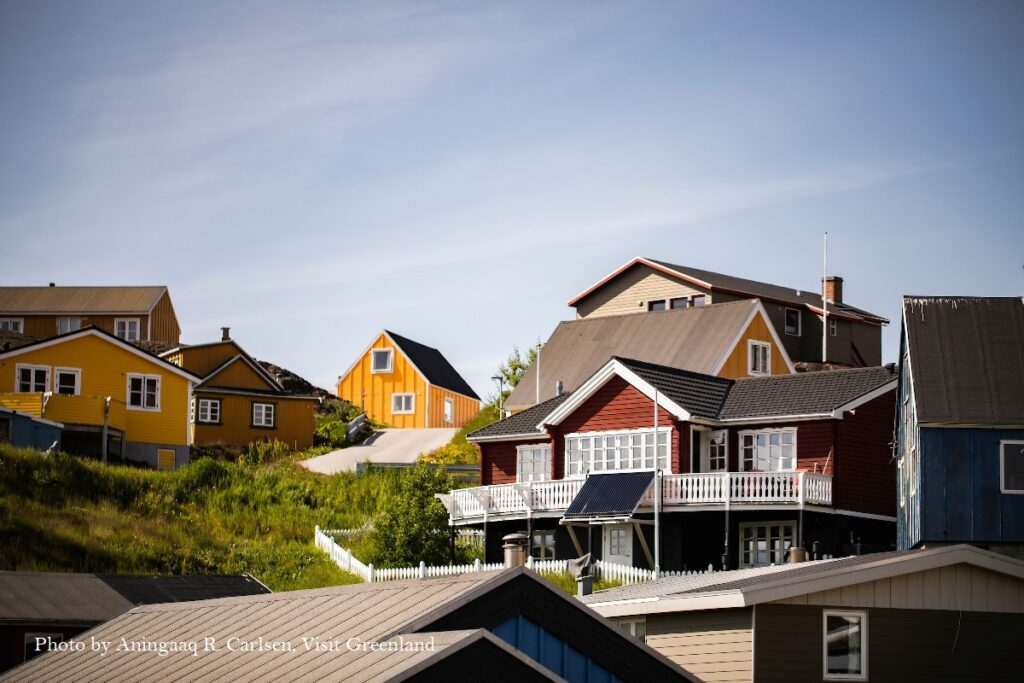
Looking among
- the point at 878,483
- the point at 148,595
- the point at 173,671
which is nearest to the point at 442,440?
the point at 878,483

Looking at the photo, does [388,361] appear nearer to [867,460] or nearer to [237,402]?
[237,402]

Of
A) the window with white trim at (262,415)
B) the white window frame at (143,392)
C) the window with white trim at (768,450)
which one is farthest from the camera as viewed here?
the window with white trim at (262,415)

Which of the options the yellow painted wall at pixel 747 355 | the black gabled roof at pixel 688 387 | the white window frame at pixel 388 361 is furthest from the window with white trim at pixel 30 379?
the white window frame at pixel 388 361

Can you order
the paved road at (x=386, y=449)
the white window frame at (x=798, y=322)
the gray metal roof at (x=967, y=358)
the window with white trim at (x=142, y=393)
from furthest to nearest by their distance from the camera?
1. the white window frame at (x=798, y=322)
2. the paved road at (x=386, y=449)
3. the window with white trim at (x=142, y=393)
4. the gray metal roof at (x=967, y=358)

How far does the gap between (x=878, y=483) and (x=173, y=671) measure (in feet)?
98.8

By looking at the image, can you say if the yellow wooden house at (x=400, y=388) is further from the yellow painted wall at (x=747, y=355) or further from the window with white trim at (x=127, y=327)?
the yellow painted wall at (x=747, y=355)

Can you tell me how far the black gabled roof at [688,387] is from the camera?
49.3m

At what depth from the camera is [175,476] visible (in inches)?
2309

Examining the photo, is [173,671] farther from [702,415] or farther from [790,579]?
[702,415]

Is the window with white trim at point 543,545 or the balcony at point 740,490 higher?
the balcony at point 740,490

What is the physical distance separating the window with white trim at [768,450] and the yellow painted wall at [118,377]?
2718 centimetres

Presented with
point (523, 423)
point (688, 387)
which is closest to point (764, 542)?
point (688, 387)

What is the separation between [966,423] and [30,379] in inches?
1582

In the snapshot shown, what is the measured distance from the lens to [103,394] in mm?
65688
